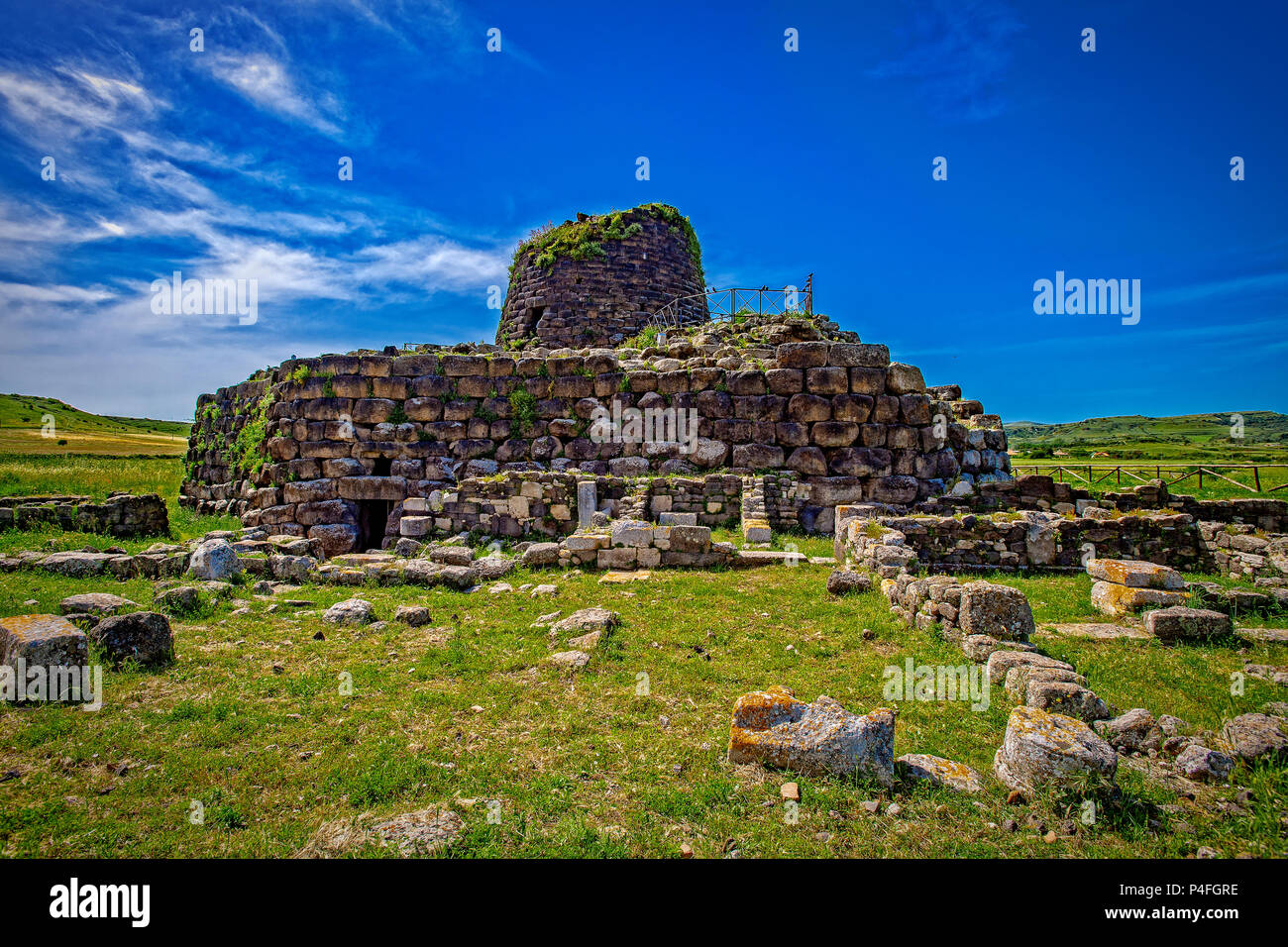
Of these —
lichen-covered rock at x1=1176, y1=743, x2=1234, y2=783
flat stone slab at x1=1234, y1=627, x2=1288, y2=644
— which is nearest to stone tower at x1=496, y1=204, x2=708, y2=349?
flat stone slab at x1=1234, y1=627, x2=1288, y2=644

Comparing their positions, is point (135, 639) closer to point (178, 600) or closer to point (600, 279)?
point (178, 600)

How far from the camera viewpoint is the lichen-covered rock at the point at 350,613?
7418 millimetres

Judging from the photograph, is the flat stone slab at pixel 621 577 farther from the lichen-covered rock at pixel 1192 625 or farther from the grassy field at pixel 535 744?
the lichen-covered rock at pixel 1192 625

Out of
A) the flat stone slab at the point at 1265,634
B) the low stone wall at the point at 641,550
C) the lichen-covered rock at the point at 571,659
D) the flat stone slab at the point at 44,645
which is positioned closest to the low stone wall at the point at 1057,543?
the low stone wall at the point at 641,550

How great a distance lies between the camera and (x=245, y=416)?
18609mm

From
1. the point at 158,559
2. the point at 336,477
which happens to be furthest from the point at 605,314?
the point at 158,559

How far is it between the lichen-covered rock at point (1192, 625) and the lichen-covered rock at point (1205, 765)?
3.14 meters

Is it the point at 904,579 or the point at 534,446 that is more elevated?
the point at 534,446

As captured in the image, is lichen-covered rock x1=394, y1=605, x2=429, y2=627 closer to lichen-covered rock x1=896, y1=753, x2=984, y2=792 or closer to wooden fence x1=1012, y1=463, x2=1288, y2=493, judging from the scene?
lichen-covered rock x1=896, y1=753, x2=984, y2=792

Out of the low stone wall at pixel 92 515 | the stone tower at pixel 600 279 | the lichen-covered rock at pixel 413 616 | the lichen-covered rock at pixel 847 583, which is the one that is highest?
the stone tower at pixel 600 279

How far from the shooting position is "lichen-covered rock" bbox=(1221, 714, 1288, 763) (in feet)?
12.7

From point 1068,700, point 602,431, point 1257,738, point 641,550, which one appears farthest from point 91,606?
point 602,431

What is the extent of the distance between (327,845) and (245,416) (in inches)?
741

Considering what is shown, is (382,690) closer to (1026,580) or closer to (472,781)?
(472,781)
